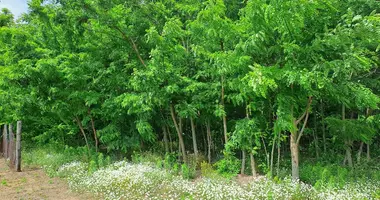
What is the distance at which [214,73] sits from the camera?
5.94 metres

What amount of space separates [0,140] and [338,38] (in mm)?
14791

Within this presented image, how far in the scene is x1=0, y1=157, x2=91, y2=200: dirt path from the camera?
5.94m

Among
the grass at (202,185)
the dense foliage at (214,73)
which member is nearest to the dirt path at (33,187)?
the grass at (202,185)

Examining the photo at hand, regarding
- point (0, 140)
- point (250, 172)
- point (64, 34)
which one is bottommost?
point (250, 172)

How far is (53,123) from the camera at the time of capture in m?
10.6

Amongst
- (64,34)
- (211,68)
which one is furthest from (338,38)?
(64,34)

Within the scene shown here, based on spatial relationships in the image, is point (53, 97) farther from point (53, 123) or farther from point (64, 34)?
point (53, 123)

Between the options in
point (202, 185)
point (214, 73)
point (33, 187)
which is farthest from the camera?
point (33, 187)

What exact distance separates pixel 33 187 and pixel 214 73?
15.9 ft

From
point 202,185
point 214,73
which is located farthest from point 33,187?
point 214,73

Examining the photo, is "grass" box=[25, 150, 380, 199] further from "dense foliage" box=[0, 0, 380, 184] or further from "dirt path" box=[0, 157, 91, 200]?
"dense foliage" box=[0, 0, 380, 184]

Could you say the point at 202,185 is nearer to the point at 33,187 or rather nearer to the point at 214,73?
the point at 214,73

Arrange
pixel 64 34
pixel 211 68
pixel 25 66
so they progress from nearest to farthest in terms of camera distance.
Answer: pixel 211 68
pixel 25 66
pixel 64 34

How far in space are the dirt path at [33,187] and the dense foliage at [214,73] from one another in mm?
1728
